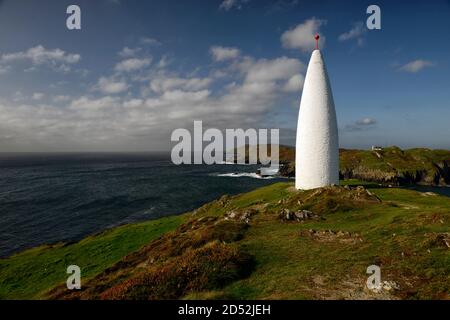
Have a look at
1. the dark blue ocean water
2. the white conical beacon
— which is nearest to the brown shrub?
the white conical beacon

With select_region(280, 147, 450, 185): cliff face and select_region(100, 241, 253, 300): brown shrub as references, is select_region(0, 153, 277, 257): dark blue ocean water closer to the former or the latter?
select_region(100, 241, 253, 300): brown shrub

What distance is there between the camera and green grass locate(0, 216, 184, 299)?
23.0m

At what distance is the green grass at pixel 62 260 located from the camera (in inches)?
905

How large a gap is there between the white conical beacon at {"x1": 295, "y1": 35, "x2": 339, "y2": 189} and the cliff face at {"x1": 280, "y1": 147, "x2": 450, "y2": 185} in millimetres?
71878

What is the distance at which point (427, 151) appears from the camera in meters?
115

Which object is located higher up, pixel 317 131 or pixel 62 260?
pixel 317 131

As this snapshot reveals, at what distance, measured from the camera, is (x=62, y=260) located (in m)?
28.5

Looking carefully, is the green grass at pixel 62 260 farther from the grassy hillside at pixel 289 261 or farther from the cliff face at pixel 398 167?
the cliff face at pixel 398 167

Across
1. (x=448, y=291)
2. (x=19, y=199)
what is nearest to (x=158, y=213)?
(x=19, y=199)

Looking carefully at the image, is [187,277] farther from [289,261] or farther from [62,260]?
[62,260]

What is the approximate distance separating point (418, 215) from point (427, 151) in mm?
115932

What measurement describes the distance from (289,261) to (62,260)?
24.2 metres

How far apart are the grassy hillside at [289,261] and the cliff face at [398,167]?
76803 millimetres

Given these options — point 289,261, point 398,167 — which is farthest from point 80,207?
point 398,167
